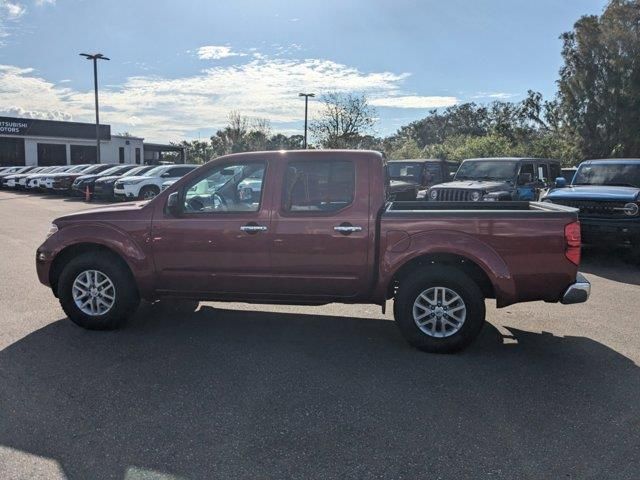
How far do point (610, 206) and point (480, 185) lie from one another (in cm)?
288

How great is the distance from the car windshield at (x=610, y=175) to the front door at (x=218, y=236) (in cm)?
812

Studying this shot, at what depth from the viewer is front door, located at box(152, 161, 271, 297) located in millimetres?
5086

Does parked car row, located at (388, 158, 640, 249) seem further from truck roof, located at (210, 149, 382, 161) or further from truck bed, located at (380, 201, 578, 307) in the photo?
truck bed, located at (380, 201, 578, 307)

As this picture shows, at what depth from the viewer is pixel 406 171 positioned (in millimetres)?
17188

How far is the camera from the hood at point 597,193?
8961mm

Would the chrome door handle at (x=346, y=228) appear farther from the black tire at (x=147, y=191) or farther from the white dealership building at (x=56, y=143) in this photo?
the white dealership building at (x=56, y=143)

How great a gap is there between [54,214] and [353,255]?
14570 millimetres

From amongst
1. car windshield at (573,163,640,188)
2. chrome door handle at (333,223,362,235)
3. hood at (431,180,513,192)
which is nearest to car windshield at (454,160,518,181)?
hood at (431,180,513,192)

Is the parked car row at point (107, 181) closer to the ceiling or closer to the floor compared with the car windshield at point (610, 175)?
closer to the floor

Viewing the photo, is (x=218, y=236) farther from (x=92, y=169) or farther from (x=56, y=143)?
(x=56, y=143)

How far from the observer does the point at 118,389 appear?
4.05 meters

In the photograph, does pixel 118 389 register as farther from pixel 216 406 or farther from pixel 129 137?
pixel 129 137

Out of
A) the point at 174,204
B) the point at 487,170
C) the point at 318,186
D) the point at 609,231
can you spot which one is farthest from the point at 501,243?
the point at 487,170

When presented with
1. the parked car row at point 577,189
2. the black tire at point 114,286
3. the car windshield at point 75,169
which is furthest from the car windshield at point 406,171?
the car windshield at point 75,169
